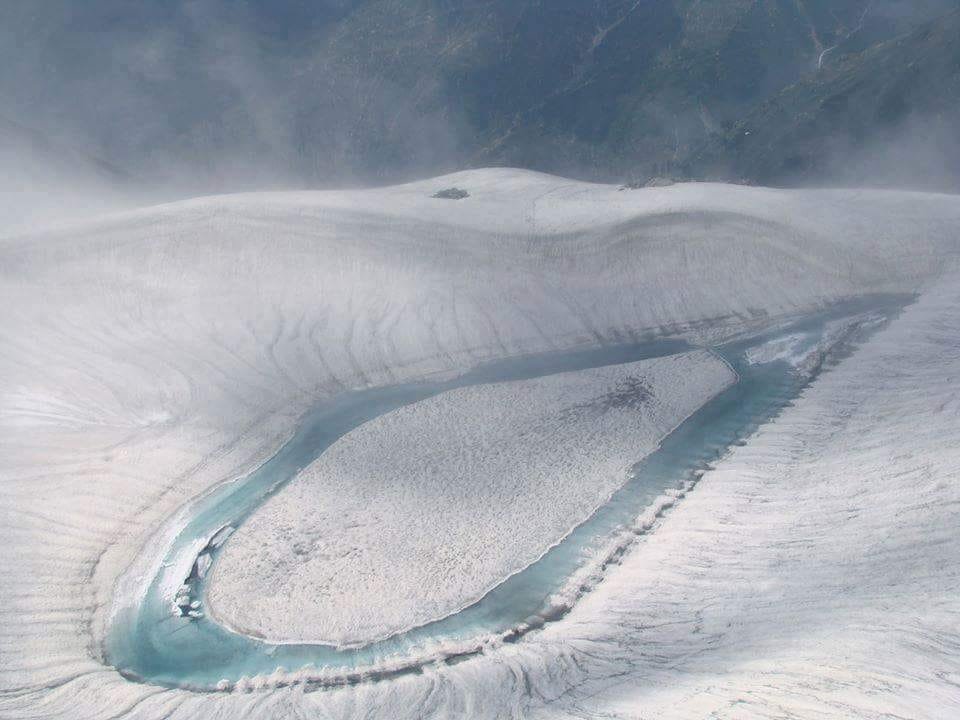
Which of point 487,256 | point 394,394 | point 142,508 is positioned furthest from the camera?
point 487,256

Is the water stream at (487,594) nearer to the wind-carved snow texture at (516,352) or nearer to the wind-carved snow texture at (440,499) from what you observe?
the wind-carved snow texture at (440,499)

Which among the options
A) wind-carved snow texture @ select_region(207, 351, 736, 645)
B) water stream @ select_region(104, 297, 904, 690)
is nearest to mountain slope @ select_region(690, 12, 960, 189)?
water stream @ select_region(104, 297, 904, 690)

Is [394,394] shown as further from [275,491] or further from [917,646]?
[917,646]

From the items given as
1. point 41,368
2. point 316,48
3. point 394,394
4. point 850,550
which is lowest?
point 850,550

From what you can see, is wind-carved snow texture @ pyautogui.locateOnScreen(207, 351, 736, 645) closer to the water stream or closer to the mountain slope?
the water stream

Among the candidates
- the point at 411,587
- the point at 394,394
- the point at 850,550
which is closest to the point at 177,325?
the point at 394,394
